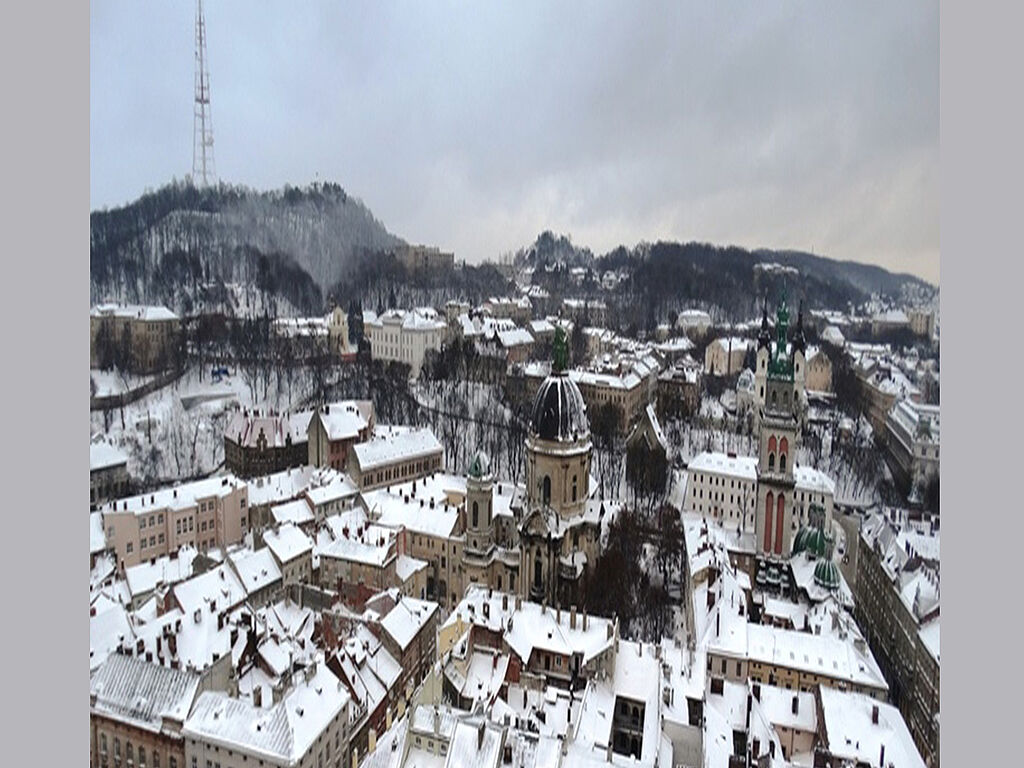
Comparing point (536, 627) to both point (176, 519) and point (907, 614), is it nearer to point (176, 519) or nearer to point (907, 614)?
point (907, 614)

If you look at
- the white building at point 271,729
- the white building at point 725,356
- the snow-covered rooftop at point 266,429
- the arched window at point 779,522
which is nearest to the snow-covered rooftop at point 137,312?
the snow-covered rooftop at point 266,429

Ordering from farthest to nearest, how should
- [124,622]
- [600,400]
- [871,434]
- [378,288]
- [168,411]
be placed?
[378,288] < [600,400] < [168,411] < [871,434] < [124,622]

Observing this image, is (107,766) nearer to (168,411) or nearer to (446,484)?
(446,484)

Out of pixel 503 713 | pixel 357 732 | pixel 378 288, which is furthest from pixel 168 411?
pixel 503 713

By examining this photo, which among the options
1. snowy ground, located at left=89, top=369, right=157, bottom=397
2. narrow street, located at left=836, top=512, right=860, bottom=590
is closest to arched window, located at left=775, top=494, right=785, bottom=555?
narrow street, located at left=836, top=512, right=860, bottom=590

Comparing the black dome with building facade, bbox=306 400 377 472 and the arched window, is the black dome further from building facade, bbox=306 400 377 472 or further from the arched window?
building facade, bbox=306 400 377 472

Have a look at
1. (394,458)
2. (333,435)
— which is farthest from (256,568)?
(333,435)
